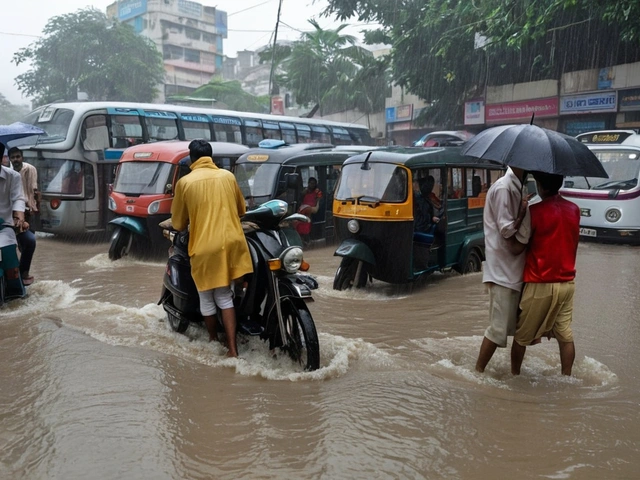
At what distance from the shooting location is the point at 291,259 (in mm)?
4480

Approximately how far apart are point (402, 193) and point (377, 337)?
2200mm

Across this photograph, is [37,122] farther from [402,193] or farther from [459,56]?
[459,56]

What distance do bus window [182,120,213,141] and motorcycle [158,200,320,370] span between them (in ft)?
35.9

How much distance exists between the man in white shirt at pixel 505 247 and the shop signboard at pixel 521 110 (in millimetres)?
18867

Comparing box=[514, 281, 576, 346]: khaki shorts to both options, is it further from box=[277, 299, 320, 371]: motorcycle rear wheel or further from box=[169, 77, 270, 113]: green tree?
box=[169, 77, 270, 113]: green tree

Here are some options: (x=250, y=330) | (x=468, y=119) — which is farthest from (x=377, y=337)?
(x=468, y=119)

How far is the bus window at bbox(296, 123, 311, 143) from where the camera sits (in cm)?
1909

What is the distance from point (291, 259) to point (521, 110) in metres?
21.0

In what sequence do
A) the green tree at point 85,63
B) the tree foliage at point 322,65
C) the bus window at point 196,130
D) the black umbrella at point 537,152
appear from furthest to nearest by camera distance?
the green tree at point 85,63 < the tree foliage at point 322,65 < the bus window at point 196,130 < the black umbrella at point 537,152

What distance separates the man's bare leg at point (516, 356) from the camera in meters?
4.53

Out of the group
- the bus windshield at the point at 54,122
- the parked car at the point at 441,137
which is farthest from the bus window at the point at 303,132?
the bus windshield at the point at 54,122

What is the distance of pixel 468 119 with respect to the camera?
25.3 meters

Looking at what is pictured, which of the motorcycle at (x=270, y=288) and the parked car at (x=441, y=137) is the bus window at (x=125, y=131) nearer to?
the motorcycle at (x=270, y=288)

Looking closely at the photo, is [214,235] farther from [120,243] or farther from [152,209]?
[120,243]
